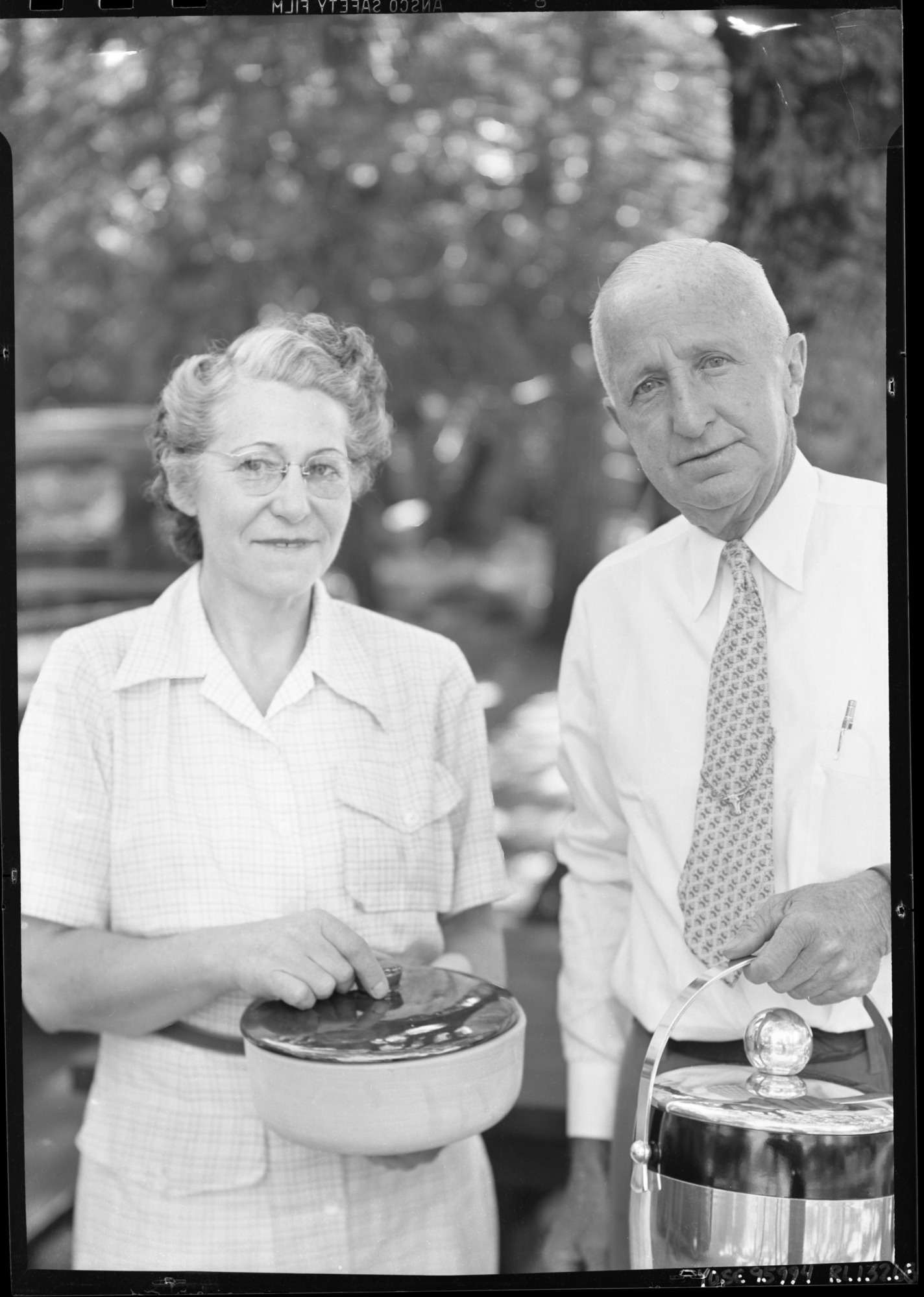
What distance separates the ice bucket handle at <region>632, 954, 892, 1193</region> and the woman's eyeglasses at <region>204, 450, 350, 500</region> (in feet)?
3.08

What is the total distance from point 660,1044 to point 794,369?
41.8 inches

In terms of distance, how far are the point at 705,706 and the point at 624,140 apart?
35.5 inches

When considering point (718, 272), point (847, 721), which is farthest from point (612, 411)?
point (847, 721)

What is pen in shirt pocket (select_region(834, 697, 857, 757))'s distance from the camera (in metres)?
2.03

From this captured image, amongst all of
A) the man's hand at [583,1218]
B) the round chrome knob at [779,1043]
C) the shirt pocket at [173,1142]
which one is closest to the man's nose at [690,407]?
the round chrome knob at [779,1043]

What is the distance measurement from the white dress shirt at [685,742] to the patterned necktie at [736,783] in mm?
16

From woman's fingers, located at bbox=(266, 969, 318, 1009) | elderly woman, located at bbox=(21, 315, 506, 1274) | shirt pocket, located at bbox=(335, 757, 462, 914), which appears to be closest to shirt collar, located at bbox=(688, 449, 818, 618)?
elderly woman, located at bbox=(21, 315, 506, 1274)

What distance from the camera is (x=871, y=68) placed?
6.73 feet

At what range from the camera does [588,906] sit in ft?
6.91

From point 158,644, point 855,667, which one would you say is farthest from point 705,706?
point 158,644

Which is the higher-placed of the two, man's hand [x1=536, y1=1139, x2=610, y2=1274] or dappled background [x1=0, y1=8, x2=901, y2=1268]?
dappled background [x1=0, y1=8, x2=901, y2=1268]

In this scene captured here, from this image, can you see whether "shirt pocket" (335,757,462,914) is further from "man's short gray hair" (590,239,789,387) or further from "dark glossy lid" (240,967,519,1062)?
"man's short gray hair" (590,239,789,387)

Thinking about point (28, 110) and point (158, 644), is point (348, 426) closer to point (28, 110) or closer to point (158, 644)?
point (158, 644)

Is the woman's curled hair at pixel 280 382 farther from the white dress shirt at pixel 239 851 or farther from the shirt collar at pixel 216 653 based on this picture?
the white dress shirt at pixel 239 851
